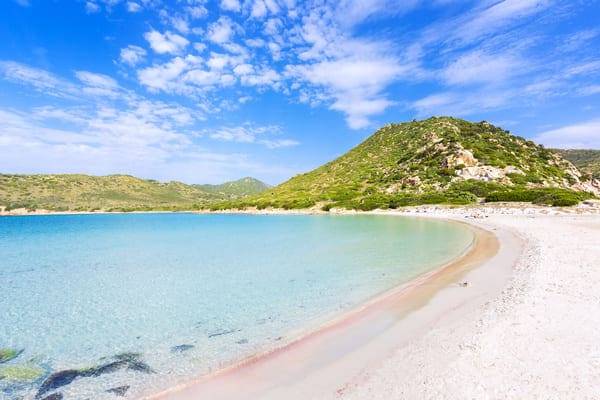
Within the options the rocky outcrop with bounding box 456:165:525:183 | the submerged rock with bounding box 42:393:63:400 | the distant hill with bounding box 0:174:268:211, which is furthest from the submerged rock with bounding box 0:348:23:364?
the distant hill with bounding box 0:174:268:211

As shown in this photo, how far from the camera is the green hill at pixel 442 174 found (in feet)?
241

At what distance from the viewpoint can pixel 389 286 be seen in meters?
14.5

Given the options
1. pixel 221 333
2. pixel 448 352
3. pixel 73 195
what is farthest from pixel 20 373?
pixel 73 195

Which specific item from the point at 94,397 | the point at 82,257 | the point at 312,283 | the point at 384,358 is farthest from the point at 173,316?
the point at 82,257

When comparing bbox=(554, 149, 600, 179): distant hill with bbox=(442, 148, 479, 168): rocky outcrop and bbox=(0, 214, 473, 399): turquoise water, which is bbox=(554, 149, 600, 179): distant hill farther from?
bbox=(0, 214, 473, 399): turquoise water

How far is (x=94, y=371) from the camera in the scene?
8.05 meters

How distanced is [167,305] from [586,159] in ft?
737

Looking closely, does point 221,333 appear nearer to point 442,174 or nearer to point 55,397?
point 55,397

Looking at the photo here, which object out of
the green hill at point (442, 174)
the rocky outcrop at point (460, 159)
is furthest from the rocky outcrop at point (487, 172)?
the rocky outcrop at point (460, 159)

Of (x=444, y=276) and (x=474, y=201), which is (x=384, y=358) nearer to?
(x=444, y=276)

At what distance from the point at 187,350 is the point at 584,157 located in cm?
23250

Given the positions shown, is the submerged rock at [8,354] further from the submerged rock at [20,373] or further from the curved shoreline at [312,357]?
the curved shoreline at [312,357]

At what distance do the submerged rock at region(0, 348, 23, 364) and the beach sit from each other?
5.38 metres

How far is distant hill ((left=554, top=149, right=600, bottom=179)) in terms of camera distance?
14885 cm
